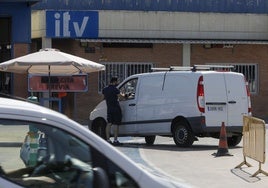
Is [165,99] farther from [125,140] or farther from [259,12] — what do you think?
[259,12]

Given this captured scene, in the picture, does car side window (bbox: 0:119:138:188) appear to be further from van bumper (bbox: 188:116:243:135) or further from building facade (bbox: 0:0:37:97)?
building facade (bbox: 0:0:37:97)

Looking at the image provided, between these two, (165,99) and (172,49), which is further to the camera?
(172,49)

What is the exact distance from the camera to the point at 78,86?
14719 millimetres

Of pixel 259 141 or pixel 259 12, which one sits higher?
pixel 259 12

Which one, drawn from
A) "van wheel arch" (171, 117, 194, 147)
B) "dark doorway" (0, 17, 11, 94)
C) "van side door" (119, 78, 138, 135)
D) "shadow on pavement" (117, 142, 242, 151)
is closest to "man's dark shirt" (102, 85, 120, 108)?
"van side door" (119, 78, 138, 135)

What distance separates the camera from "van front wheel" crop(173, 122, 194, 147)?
16172 mm

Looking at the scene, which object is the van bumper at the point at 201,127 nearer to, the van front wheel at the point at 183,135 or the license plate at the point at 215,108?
the van front wheel at the point at 183,135

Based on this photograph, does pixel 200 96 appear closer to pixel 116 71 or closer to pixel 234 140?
pixel 234 140

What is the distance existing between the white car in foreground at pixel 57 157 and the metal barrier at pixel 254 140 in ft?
25.6

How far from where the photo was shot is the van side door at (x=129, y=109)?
17328 mm

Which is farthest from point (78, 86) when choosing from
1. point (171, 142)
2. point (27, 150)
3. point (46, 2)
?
point (46, 2)

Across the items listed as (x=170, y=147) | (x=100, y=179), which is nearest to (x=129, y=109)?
(x=170, y=147)

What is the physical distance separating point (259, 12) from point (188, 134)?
15.5 m

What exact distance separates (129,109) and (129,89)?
782 millimetres
